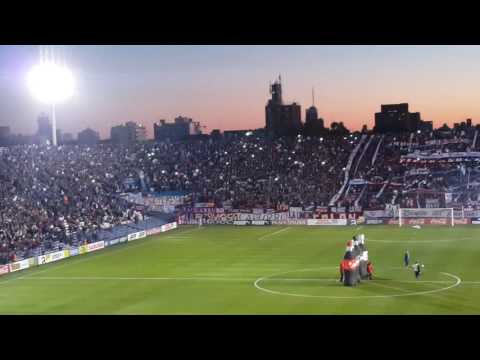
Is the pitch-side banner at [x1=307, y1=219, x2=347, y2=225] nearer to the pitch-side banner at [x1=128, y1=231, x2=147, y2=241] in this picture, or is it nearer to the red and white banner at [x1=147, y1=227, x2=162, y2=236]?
the red and white banner at [x1=147, y1=227, x2=162, y2=236]

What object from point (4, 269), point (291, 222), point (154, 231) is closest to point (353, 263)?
point (4, 269)

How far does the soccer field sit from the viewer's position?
21641 mm

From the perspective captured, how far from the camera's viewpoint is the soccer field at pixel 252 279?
21.6 m

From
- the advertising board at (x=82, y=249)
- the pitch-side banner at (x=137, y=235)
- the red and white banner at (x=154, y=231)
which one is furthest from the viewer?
the red and white banner at (x=154, y=231)

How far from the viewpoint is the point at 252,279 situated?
88.5ft

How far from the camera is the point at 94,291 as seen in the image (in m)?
25.2

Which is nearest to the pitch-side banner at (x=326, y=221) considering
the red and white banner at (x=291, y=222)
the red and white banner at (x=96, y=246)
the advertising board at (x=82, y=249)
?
the red and white banner at (x=291, y=222)

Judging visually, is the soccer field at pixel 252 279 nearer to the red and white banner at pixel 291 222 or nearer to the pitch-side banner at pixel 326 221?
the pitch-side banner at pixel 326 221

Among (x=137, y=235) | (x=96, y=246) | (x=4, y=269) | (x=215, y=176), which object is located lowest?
(x=4, y=269)

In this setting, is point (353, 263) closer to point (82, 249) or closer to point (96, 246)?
point (82, 249)
